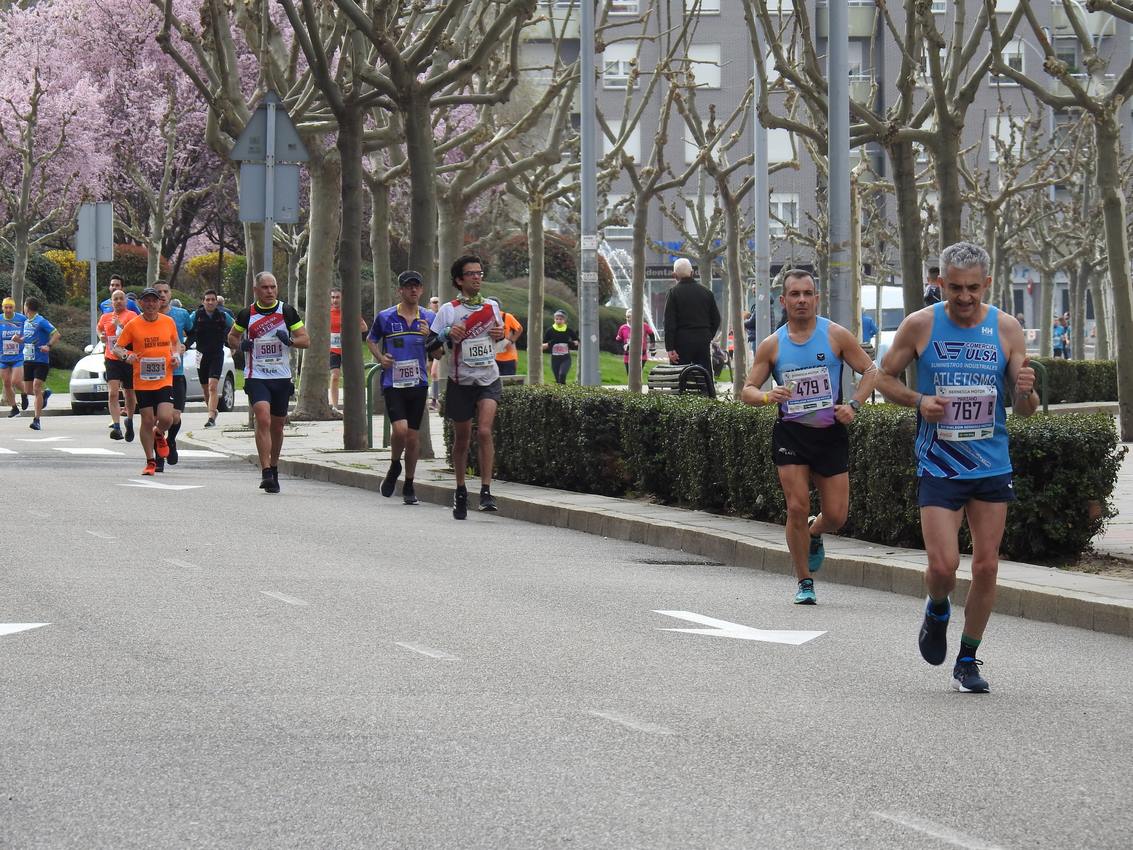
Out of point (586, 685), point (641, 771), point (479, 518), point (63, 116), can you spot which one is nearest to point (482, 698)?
point (586, 685)

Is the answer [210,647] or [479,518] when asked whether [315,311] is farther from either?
[210,647]

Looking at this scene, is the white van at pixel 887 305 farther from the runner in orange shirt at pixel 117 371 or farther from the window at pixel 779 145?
the runner in orange shirt at pixel 117 371

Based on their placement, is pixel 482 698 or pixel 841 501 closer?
pixel 482 698

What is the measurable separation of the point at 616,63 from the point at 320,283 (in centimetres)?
4890

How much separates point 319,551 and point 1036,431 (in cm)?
434

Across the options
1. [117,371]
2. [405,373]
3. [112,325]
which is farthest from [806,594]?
[112,325]

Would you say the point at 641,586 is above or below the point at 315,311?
below

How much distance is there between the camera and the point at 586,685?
7.62 m

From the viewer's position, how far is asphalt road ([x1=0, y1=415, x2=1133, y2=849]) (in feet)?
17.8

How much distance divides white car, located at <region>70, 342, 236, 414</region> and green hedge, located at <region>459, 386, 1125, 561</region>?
53.9 ft

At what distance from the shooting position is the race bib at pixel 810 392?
406 inches

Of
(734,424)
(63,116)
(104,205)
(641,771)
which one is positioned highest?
(63,116)

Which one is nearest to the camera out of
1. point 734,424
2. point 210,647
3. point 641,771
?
point 641,771

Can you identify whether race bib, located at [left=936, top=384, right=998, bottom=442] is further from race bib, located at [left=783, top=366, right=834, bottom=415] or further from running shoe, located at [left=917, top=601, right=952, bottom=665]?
race bib, located at [left=783, top=366, right=834, bottom=415]
